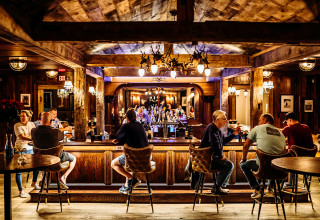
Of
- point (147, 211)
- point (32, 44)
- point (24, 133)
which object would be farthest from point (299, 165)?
point (24, 133)

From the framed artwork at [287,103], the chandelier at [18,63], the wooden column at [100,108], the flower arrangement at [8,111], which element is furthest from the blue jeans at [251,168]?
the framed artwork at [287,103]

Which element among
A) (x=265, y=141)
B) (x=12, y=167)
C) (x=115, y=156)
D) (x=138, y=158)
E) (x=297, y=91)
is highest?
(x=297, y=91)

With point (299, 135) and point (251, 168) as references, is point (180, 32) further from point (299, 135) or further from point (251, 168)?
point (299, 135)

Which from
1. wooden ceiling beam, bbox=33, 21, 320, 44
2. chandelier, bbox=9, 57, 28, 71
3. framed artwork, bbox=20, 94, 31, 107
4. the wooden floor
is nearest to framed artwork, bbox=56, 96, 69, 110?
framed artwork, bbox=20, 94, 31, 107

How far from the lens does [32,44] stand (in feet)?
13.6

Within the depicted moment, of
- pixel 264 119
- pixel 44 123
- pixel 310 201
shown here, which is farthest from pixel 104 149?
pixel 310 201

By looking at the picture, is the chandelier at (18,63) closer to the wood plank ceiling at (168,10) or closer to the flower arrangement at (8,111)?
the wood plank ceiling at (168,10)

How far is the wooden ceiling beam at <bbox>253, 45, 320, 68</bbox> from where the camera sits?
4.82 meters

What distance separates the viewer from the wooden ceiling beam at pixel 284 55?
4.82m

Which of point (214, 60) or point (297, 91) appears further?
point (297, 91)

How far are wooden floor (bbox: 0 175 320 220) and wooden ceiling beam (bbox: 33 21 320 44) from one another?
9.07ft

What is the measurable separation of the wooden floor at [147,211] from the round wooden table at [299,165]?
3.67ft

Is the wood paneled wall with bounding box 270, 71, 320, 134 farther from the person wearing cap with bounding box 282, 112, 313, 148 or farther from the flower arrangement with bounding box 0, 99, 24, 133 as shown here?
the flower arrangement with bounding box 0, 99, 24, 133

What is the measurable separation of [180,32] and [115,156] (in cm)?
274
